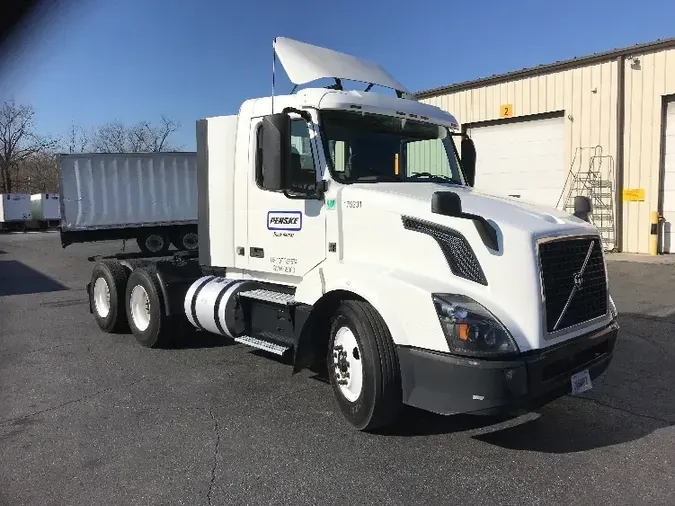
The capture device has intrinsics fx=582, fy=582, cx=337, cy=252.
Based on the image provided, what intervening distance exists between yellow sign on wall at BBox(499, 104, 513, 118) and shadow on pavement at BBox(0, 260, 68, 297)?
12817 millimetres

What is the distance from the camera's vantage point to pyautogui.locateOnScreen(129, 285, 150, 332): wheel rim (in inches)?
295

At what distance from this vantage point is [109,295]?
8000 millimetres

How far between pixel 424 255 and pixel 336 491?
5.68ft

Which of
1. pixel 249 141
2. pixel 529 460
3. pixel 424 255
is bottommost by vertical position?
pixel 529 460

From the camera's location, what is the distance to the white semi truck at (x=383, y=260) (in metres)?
3.93

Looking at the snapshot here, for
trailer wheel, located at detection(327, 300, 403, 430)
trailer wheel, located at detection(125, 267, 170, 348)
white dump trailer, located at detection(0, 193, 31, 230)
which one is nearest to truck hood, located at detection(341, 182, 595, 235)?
trailer wheel, located at detection(327, 300, 403, 430)

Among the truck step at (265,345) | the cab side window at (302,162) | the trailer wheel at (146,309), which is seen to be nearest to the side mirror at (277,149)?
the cab side window at (302,162)

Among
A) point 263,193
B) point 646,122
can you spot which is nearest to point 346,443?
point 263,193

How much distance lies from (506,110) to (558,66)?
6.12ft

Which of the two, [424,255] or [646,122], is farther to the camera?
[646,122]

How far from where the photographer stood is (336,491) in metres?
3.66

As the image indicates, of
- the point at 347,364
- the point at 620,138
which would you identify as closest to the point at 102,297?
the point at 347,364

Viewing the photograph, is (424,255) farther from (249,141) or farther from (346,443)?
(249,141)

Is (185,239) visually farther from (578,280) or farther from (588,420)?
(578,280)
